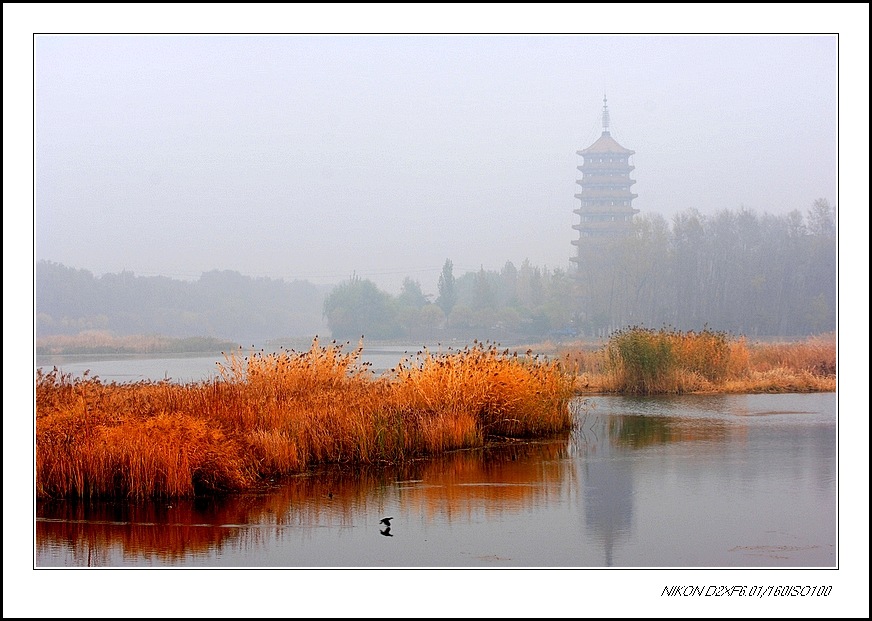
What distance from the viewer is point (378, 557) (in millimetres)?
7969

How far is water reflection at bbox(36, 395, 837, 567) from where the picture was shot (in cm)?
800

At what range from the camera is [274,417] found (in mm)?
10953

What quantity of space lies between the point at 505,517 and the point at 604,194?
33.8 metres

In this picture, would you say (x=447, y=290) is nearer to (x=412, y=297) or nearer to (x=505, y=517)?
(x=412, y=297)

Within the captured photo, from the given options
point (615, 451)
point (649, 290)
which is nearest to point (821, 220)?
point (649, 290)

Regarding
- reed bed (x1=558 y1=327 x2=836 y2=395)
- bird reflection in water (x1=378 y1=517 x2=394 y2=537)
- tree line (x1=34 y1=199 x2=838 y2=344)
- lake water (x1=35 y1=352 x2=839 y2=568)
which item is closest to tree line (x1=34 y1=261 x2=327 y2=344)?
tree line (x1=34 y1=199 x2=838 y2=344)

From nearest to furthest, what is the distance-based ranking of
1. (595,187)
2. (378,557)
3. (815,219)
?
(378,557) < (815,219) < (595,187)

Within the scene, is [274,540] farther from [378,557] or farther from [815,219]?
[815,219]

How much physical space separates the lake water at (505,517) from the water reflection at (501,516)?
2 centimetres

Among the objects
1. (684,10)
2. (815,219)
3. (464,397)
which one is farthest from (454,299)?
(684,10)

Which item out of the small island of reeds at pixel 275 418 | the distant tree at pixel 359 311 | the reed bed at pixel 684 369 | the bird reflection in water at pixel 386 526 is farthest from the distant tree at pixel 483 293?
the bird reflection in water at pixel 386 526

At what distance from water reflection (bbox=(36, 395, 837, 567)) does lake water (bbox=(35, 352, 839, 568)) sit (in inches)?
0.7

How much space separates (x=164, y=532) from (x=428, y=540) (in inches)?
87.1

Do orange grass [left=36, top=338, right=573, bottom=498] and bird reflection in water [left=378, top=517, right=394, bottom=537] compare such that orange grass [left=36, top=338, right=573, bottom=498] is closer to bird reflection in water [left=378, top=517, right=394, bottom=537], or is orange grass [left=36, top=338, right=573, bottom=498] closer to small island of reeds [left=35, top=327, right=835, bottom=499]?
small island of reeds [left=35, top=327, right=835, bottom=499]
